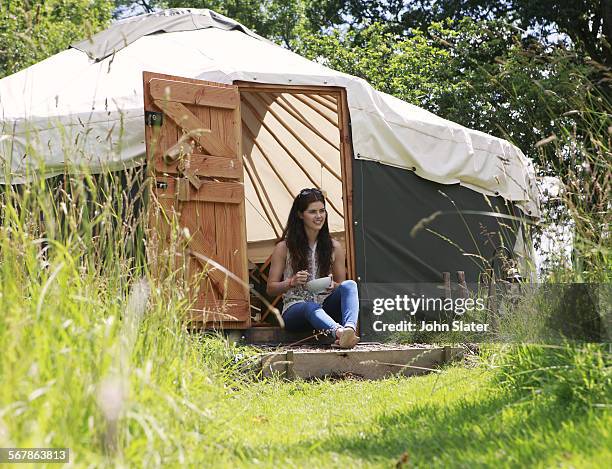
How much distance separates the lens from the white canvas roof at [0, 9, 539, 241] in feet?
17.2

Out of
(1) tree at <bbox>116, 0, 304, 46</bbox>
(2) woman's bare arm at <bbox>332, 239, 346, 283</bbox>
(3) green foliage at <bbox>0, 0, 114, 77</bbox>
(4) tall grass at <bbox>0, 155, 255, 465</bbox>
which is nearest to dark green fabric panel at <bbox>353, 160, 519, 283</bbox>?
(2) woman's bare arm at <bbox>332, 239, 346, 283</bbox>

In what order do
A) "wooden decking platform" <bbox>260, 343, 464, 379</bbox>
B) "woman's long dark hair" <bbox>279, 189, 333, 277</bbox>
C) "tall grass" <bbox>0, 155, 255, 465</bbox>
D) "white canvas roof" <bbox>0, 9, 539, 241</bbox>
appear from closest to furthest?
"tall grass" <bbox>0, 155, 255, 465</bbox> < "wooden decking platform" <bbox>260, 343, 464, 379</bbox> < "woman's long dark hair" <bbox>279, 189, 333, 277</bbox> < "white canvas roof" <bbox>0, 9, 539, 241</bbox>

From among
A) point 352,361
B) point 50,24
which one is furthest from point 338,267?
point 50,24

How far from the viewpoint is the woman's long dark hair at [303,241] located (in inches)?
190

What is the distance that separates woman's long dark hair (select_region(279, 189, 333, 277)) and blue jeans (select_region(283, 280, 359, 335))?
20cm

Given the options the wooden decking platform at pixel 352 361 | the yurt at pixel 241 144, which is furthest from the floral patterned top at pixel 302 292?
the wooden decking platform at pixel 352 361

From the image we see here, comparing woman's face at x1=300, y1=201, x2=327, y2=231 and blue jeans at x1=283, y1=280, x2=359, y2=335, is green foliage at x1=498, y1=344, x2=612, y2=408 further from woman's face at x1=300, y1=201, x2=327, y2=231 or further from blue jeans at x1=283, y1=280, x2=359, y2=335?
woman's face at x1=300, y1=201, x2=327, y2=231

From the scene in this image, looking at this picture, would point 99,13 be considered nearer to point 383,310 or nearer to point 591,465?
point 383,310

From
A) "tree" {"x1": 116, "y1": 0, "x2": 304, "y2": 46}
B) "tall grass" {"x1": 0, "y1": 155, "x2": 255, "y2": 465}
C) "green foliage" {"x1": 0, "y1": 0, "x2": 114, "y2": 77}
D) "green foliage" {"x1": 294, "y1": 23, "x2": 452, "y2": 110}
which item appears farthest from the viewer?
"tree" {"x1": 116, "y1": 0, "x2": 304, "y2": 46}

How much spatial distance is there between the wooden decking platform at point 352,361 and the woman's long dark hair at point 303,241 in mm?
607

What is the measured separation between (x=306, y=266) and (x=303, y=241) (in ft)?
0.43

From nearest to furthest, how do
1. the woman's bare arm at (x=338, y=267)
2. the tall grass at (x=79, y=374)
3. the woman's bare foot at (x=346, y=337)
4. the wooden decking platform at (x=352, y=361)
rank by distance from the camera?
Answer: the tall grass at (x=79, y=374) → the wooden decking platform at (x=352, y=361) → the woman's bare foot at (x=346, y=337) → the woman's bare arm at (x=338, y=267)

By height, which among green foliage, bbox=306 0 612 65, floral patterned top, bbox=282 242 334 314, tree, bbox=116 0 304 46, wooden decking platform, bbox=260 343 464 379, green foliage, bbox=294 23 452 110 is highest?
tree, bbox=116 0 304 46

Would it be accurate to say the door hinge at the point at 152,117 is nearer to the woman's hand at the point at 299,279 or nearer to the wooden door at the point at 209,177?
the wooden door at the point at 209,177
